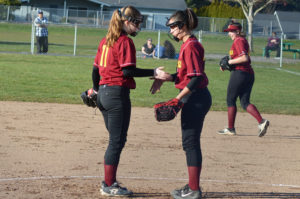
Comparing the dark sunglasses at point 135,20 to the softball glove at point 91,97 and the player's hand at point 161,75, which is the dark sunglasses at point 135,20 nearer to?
the player's hand at point 161,75

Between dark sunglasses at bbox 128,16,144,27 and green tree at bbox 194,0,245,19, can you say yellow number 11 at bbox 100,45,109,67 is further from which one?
green tree at bbox 194,0,245,19

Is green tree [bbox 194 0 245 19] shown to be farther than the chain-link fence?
Yes

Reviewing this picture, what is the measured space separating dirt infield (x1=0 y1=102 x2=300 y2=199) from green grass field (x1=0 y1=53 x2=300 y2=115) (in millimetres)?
1808

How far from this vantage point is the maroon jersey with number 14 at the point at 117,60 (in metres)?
5.73

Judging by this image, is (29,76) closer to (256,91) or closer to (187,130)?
(256,91)

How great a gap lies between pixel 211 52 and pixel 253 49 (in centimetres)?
438

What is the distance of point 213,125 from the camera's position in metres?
11.2

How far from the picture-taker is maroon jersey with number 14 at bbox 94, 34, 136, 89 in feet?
18.8

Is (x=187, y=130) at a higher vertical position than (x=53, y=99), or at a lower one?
higher

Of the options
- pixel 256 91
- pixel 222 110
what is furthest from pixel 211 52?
pixel 222 110

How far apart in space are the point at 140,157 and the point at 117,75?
96.8 inches

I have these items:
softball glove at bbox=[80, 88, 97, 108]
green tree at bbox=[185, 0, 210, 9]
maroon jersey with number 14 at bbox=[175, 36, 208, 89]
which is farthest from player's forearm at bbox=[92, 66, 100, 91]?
green tree at bbox=[185, 0, 210, 9]

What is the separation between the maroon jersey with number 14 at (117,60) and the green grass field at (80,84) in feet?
24.3

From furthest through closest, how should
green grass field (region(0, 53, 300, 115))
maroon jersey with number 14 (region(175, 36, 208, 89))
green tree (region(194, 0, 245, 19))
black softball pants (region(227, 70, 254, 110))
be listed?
green tree (region(194, 0, 245, 19)) < green grass field (region(0, 53, 300, 115)) < black softball pants (region(227, 70, 254, 110)) < maroon jersey with number 14 (region(175, 36, 208, 89))
